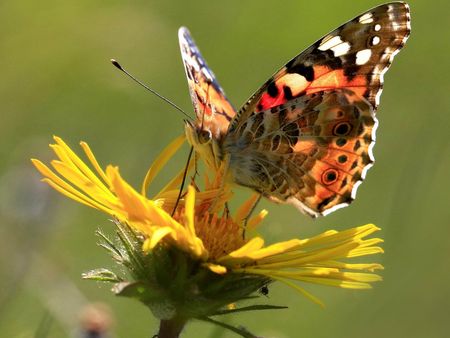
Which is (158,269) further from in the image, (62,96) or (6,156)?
(62,96)

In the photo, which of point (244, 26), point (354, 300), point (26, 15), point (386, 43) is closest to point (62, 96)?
point (26, 15)

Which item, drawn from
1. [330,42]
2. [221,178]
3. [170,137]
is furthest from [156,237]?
[170,137]

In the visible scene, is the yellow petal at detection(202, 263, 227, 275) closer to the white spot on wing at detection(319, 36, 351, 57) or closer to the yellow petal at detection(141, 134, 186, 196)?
the yellow petal at detection(141, 134, 186, 196)

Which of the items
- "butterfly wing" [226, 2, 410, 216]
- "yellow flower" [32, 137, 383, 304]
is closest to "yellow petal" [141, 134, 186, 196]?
"yellow flower" [32, 137, 383, 304]

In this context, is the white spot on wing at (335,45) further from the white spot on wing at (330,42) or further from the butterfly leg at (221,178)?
the butterfly leg at (221,178)

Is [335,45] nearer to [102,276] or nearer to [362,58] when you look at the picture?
[362,58]

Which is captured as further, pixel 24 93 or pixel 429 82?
pixel 429 82
